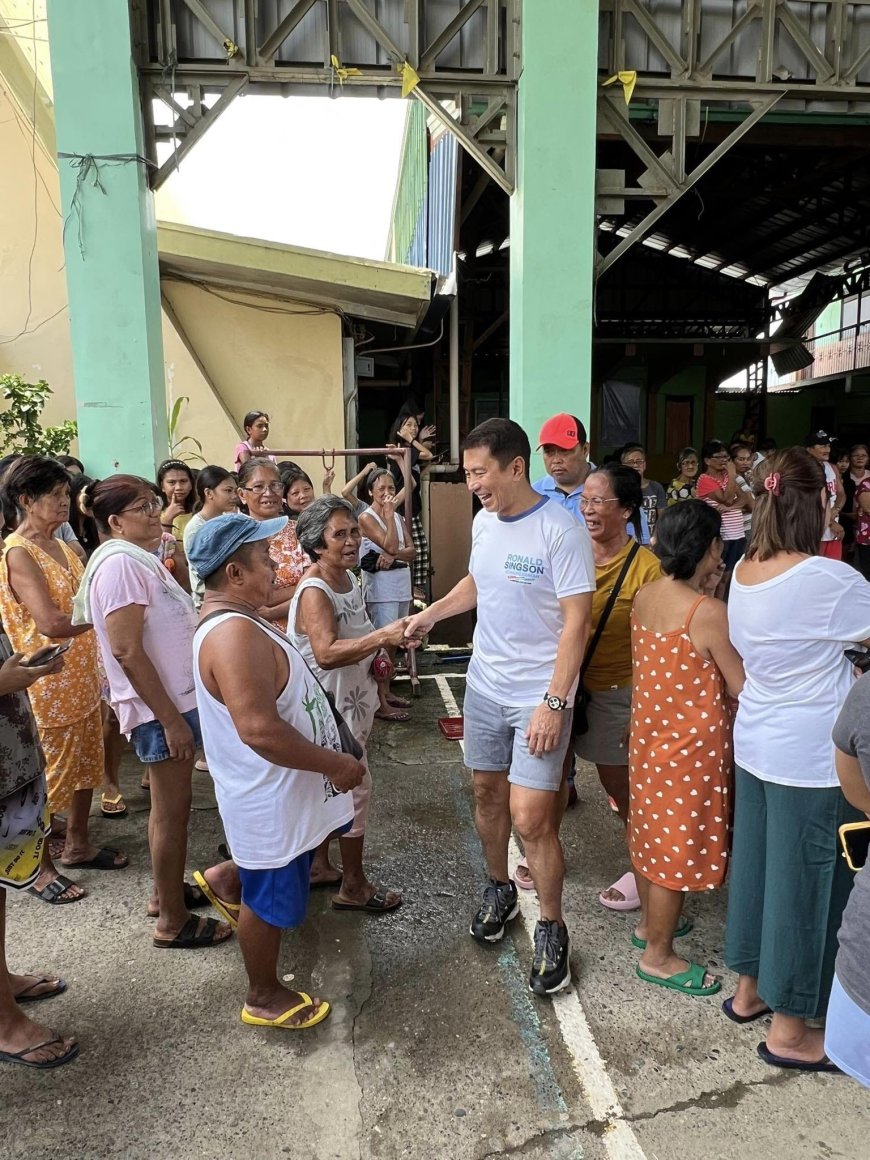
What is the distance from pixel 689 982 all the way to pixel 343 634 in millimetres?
1751

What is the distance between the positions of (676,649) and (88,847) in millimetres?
2859

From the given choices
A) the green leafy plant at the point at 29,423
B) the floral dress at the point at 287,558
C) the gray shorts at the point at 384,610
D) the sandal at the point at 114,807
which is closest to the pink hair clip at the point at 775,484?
the floral dress at the point at 287,558

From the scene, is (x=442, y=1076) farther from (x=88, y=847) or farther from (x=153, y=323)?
(x=153, y=323)

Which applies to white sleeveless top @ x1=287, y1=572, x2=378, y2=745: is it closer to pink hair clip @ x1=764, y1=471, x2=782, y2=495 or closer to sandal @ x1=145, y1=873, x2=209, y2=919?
sandal @ x1=145, y1=873, x2=209, y2=919

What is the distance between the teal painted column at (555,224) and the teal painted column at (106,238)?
2675 millimetres

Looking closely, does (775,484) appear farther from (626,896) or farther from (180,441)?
(180,441)

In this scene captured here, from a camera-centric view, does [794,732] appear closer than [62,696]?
Yes

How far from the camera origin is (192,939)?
9.68ft

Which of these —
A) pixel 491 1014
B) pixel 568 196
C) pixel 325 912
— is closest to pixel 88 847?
pixel 325 912

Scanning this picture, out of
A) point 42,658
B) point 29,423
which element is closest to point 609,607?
point 42,658

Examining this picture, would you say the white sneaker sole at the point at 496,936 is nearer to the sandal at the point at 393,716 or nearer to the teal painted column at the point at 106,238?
the sandal at the point at 393,716

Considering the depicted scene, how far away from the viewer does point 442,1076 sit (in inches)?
91.0

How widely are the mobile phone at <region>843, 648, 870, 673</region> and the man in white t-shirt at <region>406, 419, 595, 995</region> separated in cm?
83

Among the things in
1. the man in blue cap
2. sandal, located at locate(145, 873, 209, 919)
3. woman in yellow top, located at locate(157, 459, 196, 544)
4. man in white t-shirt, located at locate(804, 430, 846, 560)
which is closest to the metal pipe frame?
woman in yellow top, located at locate(157, 459, 196, 544)
